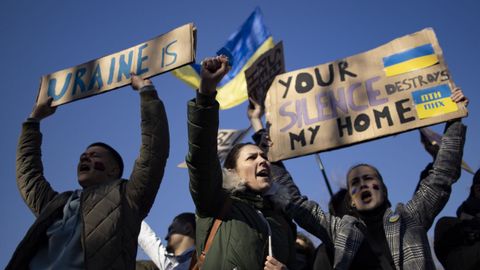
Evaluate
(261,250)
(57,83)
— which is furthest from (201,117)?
(57,83)

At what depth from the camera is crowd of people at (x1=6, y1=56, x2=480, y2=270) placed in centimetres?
234

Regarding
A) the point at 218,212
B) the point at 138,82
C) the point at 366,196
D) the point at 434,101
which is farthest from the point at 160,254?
the point at 434,101

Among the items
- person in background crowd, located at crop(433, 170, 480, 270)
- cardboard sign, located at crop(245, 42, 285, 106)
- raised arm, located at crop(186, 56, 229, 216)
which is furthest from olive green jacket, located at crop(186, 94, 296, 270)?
cardboard sign, located at crop(245, 42, 285, 106)

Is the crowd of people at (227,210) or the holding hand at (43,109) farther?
the holding hand at (43,109)

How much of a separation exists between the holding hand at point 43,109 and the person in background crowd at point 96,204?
0.38 meters

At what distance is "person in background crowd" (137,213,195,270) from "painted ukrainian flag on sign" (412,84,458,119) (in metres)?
1.86

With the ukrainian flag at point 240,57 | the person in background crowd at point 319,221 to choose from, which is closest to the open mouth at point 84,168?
the person in background crowd at point 319,221

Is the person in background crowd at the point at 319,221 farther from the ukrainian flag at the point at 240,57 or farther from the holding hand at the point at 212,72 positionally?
the ukrainian flag at the point at 240,57

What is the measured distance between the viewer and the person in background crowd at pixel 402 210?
9.37ft

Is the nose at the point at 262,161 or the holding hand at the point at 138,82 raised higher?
the holding hand at the point at 138,82

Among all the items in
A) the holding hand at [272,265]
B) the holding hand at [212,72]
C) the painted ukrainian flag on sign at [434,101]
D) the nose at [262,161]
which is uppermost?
the painted ukrainian flag on sign at [434,101]

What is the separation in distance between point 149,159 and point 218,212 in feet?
1.62

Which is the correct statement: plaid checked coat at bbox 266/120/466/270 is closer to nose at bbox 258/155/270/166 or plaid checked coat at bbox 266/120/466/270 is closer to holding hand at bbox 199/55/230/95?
nose at bbox 258/155/270/166

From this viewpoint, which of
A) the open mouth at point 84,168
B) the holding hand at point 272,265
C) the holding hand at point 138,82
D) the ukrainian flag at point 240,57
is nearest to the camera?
the holding hand at point 272,265
